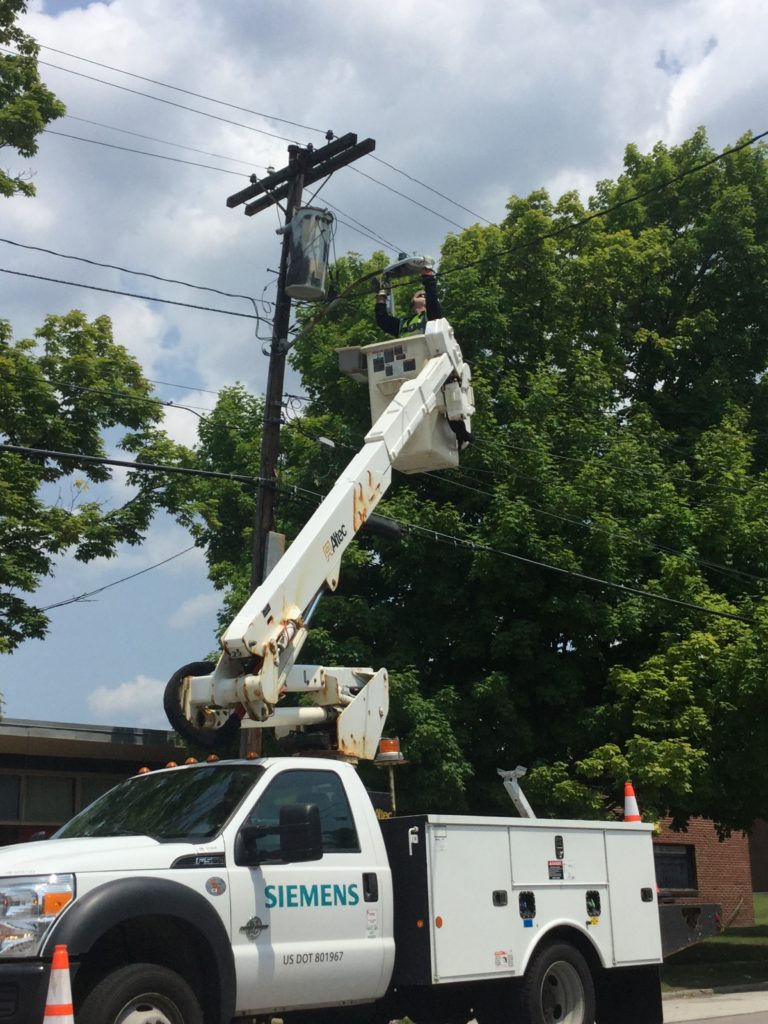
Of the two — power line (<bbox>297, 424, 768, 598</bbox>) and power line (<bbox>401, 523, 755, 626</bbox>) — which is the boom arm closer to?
power line (<bbox>401, 523, 755, 626</bbox>)

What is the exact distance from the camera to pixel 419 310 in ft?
40.6

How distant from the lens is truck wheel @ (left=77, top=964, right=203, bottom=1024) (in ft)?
20.8

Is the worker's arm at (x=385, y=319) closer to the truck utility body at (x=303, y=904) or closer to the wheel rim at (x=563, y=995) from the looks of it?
the truck utility body at (x=303, y=904)

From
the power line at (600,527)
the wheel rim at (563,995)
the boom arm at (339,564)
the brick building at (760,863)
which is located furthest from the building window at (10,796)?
the brick building at (760,863)

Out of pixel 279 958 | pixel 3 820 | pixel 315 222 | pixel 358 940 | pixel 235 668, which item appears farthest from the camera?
pixel 3 820

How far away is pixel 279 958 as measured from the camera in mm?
7375

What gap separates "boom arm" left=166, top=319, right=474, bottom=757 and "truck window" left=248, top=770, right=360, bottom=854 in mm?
628

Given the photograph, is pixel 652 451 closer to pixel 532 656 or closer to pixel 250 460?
pixel 532 656

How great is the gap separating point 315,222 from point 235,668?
31.0 feet

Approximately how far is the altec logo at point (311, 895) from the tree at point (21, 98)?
622 inches

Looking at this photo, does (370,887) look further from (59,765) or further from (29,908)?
(59,765)

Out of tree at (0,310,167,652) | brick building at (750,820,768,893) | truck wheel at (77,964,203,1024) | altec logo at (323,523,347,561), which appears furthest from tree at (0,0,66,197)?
brick building at (750,820,768,893)

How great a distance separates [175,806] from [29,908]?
5.00 ft

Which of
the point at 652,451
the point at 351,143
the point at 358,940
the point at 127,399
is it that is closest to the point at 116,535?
the point at 127,399
